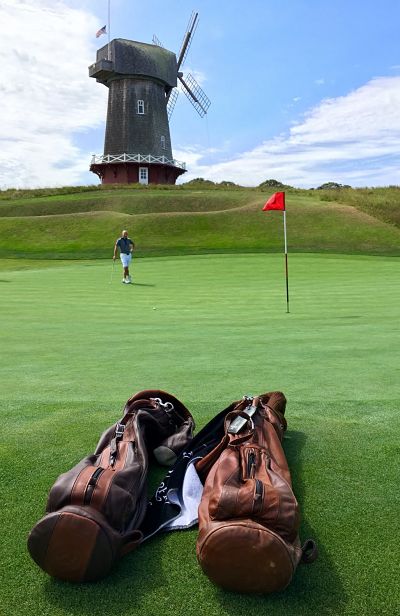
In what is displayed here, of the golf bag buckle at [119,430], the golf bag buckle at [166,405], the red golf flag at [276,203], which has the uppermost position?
the red golf flag at [276,203]

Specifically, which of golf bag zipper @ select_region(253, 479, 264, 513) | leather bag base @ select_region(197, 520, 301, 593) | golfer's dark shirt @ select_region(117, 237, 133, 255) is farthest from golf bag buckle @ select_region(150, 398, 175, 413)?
golfer's dark shirt @ select_region(117, 237, 133, 255)

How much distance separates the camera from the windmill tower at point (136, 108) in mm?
64438

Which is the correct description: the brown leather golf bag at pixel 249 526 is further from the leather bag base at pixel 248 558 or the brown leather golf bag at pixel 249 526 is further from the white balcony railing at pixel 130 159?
the white balcony railing at pixel 130 159

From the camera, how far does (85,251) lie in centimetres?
3922

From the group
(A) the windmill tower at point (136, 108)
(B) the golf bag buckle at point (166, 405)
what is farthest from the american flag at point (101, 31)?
(B) the golf bag buckle at point (166, 405)

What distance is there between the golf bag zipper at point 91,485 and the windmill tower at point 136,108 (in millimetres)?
66574

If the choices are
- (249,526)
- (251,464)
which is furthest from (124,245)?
(249,526)

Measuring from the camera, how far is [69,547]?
272cm

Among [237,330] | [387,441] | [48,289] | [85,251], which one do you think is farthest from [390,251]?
[387,441]

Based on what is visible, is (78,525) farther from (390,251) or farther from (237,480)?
Answer: (390,251)

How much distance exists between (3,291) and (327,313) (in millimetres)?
10760

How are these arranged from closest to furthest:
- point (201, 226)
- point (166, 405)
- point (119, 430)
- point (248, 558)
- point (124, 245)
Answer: point (248, 558), point (119, 430), point (166, 405), point (124, 245), point (201, 226)

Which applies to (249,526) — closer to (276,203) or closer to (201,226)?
(276,203)

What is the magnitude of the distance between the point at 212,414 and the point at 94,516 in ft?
7.56
